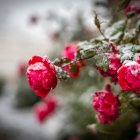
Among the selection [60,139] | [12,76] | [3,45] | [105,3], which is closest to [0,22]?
[3,45]

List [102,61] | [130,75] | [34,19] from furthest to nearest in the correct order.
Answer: [34,19], [102,61], [130,75]

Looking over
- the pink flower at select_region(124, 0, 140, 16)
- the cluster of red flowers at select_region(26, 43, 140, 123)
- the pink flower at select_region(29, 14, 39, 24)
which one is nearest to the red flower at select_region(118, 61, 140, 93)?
the cluster of red flowers at select_region(26, 43, 140, 123)

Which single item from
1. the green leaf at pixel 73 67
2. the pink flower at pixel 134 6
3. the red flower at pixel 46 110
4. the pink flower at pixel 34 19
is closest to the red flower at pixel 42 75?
the green leaf at pixel 73 67

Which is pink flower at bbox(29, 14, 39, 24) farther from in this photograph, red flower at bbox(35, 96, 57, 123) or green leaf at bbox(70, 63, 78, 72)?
green leaf at bbox(70, 63, 78, 72)

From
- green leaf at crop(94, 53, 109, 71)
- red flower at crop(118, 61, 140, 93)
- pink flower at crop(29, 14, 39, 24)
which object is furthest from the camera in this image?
pink flower at crop(29, 14, 39, 24)

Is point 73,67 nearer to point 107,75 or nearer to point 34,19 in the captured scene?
point 107,75

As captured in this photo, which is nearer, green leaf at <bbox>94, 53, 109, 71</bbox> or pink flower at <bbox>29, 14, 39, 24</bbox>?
green leaf at <bbox>94, 53, 109, 71</bbox>

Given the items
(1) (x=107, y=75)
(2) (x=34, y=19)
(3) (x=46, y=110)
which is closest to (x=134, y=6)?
(1) (x=107, y=75)
